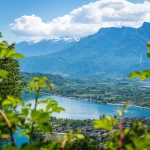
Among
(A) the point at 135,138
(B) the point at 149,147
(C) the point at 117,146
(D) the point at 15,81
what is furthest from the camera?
(D) the point at 15,81

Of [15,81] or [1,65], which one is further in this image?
[15,81]

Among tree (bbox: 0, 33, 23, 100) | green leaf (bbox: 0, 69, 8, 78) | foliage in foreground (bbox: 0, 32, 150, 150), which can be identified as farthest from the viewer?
tree (bbox: 0, 33, 23, 100)

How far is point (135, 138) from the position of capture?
276 centimetres

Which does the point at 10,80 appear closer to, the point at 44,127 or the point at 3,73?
the point at 3,73

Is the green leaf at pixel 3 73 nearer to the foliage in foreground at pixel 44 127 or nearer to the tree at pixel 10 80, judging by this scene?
the foliage in foreground at pixel 44 127

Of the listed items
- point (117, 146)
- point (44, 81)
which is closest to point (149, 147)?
point (117, 146)

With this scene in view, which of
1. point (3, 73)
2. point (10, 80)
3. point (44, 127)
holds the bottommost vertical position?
point (44, 127)

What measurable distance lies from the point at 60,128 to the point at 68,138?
169m

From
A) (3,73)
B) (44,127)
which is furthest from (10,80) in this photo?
(44,127)

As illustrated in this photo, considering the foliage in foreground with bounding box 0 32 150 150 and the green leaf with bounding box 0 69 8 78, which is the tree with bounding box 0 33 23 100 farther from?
the green leaf with bounding box 0 69 8 78

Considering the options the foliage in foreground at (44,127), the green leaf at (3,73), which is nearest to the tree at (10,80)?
the foliage in foreground at (44,127)

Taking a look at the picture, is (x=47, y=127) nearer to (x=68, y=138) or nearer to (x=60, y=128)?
(x=68, y=138)

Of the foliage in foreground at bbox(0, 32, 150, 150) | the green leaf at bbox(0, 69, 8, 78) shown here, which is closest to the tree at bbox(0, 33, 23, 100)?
the foliage in foreground at bbox(0, 32, 150, 150)

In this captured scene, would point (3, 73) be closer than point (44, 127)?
No
